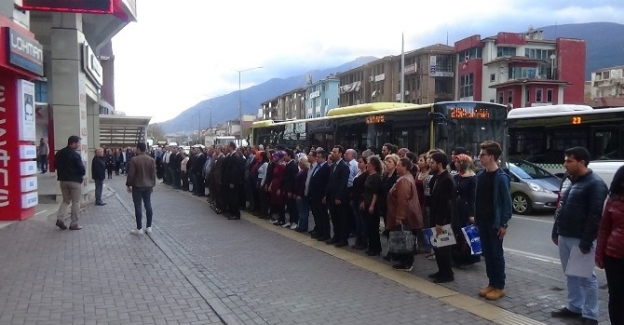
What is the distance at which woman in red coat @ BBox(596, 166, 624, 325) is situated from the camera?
4629mm

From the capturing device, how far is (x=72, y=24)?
51.9 feet

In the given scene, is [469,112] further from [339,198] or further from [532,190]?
[339,198]

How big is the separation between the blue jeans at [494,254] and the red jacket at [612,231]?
1630 millimetres

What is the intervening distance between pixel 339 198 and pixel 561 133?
12.1m

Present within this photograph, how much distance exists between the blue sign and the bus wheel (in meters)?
12.6

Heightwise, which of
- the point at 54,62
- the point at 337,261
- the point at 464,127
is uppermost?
the point at 54,62

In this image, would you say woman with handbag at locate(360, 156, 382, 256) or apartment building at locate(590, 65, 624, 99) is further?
apartment building at locate(590, 65, 624, 99)

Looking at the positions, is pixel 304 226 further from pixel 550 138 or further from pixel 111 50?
pixel 111 50

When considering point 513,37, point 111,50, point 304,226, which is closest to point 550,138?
point 304,226

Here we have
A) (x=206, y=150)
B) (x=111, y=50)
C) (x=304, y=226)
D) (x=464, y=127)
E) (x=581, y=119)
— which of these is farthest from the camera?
(x=111, y=50)

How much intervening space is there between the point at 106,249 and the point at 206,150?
1174 cm

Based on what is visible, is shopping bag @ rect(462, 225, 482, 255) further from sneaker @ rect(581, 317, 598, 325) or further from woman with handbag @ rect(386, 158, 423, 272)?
sneaker @ rect(581, 317, 598, 325)

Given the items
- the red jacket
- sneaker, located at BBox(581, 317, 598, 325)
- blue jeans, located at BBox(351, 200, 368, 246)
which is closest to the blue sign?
blue jeans, located at BBox(351, 200, 368, 246)

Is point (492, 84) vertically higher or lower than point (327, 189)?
higher
